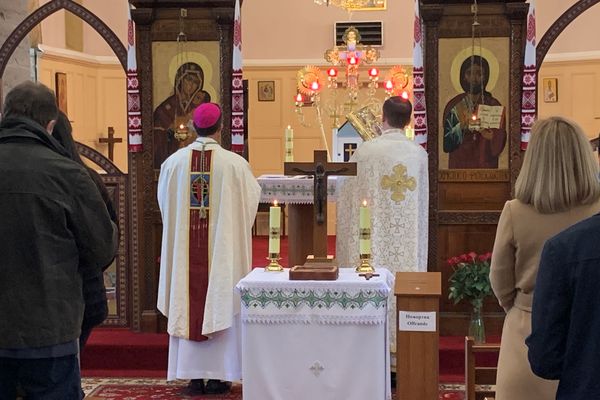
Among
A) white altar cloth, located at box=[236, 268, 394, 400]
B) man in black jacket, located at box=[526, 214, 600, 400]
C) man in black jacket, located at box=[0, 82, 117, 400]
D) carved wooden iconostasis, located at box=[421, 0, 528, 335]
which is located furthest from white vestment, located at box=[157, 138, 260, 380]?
man in black jacket, located at box=[526, 214, 600, 400]

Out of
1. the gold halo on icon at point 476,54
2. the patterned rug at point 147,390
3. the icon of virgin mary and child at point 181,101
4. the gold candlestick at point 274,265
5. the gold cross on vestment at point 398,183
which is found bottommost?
the patterned rug at point 147,390

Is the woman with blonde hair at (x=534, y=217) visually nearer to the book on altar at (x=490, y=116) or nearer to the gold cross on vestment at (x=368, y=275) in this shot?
the gold cross on vestment at (x=368, y=275)

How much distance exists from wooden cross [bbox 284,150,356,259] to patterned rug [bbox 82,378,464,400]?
156 centimetres

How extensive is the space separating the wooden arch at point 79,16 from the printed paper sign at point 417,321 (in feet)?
12.6

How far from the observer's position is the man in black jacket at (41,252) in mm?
3543

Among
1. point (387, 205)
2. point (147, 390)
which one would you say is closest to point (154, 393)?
point (147, 390)

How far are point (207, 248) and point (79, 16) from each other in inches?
109

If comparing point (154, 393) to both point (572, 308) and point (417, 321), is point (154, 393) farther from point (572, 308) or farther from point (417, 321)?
point (572, 308)

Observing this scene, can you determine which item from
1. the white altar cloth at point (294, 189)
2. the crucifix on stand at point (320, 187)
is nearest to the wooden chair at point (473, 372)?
the crucifix on stand at point (320, 187)

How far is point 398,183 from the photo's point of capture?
6582mm

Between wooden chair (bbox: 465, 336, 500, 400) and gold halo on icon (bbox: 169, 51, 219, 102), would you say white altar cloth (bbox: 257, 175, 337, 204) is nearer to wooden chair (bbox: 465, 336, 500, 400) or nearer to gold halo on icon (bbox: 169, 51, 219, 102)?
gold halo on icon (bbox: 169, 51, 219, 102)

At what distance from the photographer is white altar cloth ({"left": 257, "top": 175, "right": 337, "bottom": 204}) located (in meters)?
6.63

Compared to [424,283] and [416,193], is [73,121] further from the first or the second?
[424,283]

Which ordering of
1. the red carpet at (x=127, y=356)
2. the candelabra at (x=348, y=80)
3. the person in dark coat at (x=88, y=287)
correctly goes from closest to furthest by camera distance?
1. the person in dark coat at (x=88, y=287)
2. the red carpet at (x=127, y=356)
3. the candelabra at (x=348, y=80)
